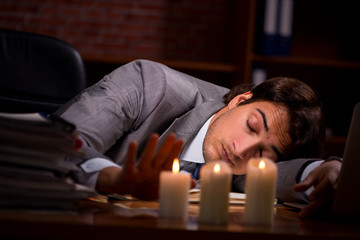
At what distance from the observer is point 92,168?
106 centimetres

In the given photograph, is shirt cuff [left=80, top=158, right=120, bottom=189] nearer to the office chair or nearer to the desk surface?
the desk surface

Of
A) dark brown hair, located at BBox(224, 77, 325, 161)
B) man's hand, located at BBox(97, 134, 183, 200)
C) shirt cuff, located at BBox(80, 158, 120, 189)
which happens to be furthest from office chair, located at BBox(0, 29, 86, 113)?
man's hand, located at BBox(97, 134, 183, 200)

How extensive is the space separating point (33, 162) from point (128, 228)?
21 centimetres

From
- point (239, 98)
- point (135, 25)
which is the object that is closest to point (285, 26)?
point (135, 25)

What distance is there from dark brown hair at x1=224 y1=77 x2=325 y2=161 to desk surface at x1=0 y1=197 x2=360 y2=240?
2.69 ft

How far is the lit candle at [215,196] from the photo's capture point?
0.79m

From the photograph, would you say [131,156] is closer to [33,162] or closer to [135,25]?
[33,162]

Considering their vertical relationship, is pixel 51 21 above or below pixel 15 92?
above

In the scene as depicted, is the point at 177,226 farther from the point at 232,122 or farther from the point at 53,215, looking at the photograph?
the point at 232,122

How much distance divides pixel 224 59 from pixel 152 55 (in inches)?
19.3

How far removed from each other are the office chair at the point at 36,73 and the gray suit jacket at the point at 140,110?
→ 37 centimetres

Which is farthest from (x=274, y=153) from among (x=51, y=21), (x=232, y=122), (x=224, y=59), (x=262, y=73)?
(x=51, y=21)

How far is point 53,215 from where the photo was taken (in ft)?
2.45

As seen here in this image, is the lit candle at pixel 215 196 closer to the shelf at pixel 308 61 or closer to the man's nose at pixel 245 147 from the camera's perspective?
the man's nose at pixel 245 147
